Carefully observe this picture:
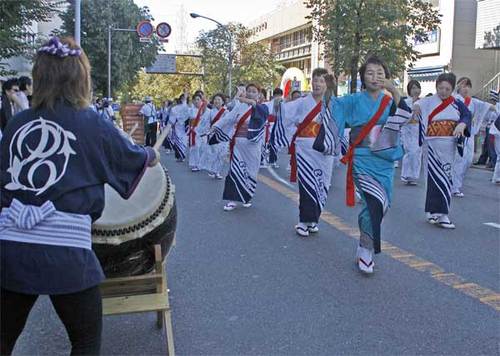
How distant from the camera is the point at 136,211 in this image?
299cm

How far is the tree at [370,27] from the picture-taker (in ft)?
57.5

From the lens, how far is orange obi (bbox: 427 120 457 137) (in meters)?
6.86

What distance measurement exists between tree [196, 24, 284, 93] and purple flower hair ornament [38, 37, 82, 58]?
128ft

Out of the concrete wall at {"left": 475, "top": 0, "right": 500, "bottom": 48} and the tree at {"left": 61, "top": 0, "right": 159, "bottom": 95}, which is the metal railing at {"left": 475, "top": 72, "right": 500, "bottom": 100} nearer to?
the concrete wall at {"left": 475, "top": 0, "right": 500, "bottom": 48}

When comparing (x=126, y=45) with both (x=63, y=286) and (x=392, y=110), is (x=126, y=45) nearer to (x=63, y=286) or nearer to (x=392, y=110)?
(x=392, y=110)

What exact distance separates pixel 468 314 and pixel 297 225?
262 cm

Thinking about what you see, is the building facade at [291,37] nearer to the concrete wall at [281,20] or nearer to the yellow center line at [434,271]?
the concrete wall at [281,20]

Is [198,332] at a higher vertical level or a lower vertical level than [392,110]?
lower

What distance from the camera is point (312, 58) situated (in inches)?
1967

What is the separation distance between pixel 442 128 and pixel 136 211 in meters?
4.82

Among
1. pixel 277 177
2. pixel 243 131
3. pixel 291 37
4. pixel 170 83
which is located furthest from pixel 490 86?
pixel 170 83

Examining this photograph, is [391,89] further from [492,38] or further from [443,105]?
[492,38]

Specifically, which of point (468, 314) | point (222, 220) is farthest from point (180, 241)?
point (468, 314)

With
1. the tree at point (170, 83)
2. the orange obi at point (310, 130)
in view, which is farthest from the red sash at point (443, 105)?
the tree at point (170, 83)
